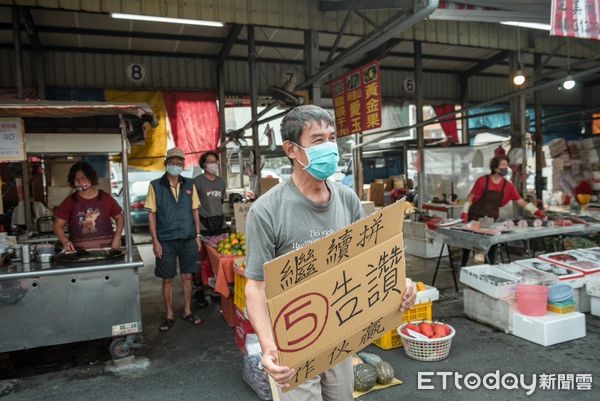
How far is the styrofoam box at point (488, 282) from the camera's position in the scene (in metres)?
4.64

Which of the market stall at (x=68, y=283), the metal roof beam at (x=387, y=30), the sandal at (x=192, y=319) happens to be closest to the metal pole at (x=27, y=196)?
the market stall at (x=68, y=283)

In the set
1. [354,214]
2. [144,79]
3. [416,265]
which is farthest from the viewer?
[144,79]

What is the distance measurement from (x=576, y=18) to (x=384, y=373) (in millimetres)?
4083

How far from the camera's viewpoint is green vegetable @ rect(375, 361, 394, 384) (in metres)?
3.53

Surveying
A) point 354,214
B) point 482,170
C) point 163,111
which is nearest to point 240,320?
point 354,214

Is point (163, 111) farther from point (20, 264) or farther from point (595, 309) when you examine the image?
point (595, 309)

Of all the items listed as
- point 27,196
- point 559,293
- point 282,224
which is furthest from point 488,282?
point 27,196

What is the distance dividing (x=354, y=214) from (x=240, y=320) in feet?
8.24

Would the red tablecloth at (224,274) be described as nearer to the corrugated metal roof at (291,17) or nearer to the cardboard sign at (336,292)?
the cardboard sign at (336,292)

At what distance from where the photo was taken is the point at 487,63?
1384 cm

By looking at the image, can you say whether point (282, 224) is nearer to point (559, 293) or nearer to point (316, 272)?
point (316, 272)

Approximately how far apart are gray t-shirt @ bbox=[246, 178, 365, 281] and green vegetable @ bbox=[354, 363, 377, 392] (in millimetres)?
1928

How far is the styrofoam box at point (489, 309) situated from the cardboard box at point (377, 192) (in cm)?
930

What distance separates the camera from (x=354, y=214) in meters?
2.17
